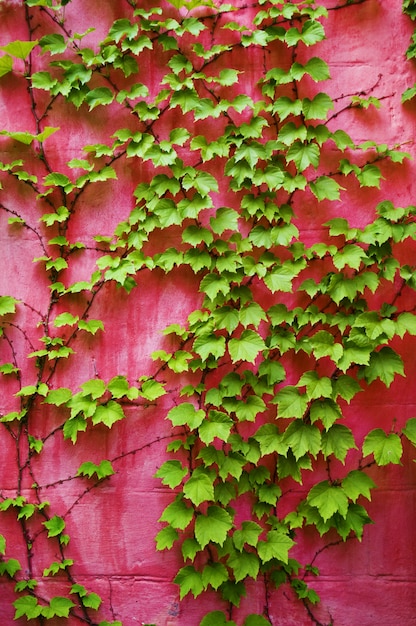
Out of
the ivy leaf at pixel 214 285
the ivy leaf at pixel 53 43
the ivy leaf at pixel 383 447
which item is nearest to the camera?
the ivy leaf at pixel 383 447

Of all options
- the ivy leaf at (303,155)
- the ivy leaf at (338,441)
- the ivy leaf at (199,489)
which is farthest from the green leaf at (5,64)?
the ivy leaf at (338,441)

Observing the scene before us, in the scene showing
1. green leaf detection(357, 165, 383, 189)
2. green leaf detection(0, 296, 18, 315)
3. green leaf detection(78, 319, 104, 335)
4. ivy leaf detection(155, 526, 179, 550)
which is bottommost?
ivy leaf detection(155, 526, 179, 550)

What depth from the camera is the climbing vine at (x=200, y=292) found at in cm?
225

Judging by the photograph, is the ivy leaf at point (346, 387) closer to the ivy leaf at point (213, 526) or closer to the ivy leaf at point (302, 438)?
the ivy leaf at point (302, 438)

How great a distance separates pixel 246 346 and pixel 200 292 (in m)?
0.33

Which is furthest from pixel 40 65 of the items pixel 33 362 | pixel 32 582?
pixel 32 582

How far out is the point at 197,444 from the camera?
2359mm

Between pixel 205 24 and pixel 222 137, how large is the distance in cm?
52

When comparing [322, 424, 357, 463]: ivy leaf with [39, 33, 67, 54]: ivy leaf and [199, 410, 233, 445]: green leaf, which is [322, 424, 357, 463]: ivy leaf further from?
[39, 33, 67, 54]: ivy leaf

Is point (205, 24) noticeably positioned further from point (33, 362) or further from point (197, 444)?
point (197, 444)

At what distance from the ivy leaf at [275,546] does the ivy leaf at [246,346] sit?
705 millimetres

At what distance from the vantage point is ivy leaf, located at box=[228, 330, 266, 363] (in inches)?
87.4

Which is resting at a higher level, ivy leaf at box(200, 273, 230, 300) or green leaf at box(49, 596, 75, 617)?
ivy leaf at box(200, 273, 230, 300)

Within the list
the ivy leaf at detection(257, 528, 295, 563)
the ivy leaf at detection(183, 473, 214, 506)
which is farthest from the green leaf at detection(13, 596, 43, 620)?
the ivy leaf at detection(257, 528, 295, 563)
